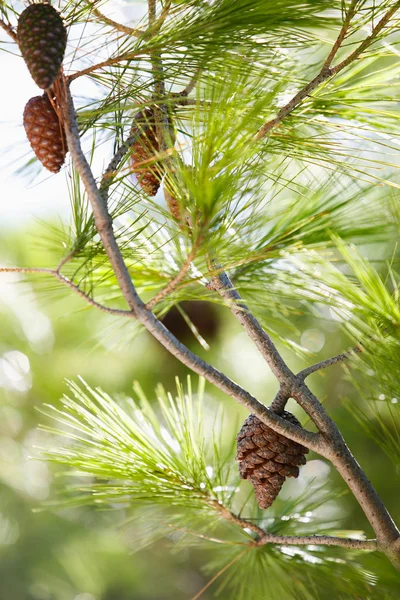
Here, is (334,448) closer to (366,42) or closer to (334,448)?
(334,448)

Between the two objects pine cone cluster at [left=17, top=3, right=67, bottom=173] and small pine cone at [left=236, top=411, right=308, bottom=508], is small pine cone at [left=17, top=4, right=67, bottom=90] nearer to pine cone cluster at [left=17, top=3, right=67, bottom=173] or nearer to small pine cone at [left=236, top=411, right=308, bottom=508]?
pine cone cluster at [left=17, top=3, right=67, bottom=173]

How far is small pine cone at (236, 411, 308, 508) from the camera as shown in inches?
16.8

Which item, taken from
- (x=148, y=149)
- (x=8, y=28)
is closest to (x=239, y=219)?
(x=148, y=149)

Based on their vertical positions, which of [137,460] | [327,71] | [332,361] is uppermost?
[327,71]

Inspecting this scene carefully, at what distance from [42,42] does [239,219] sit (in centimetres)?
16

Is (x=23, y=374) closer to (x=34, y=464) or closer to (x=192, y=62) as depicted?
(x=34, y=464)

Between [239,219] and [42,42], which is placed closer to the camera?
[42,42]

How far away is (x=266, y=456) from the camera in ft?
1.40

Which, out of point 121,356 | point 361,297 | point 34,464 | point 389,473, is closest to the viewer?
point 361,297

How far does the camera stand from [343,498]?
1.02 meters

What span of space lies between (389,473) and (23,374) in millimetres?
576

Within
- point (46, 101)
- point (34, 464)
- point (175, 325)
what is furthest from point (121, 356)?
point (46, 101)

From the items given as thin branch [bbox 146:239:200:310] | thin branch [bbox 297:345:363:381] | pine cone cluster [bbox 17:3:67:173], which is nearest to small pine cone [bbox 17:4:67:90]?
pine cone cluster [bbox 17:3:67:173]

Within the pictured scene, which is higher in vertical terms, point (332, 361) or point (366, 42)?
point (366, 42)
